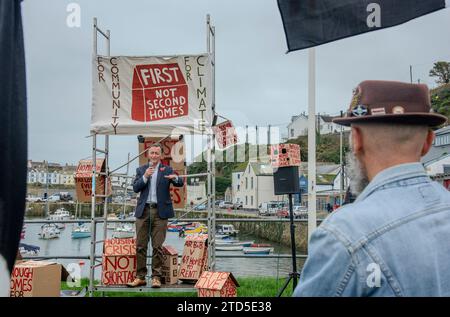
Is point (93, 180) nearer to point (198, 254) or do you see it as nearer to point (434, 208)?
point (198, 254)

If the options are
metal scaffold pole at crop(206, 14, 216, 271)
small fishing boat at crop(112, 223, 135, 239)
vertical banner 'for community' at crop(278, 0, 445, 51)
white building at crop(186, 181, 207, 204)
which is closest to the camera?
vertical banner 'for community' at crop(278, 0, 445, 51)

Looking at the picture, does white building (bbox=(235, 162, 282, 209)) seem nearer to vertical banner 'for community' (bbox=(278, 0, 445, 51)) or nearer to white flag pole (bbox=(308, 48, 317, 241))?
white flag pole (bbox=(308, 48, 317, 241))

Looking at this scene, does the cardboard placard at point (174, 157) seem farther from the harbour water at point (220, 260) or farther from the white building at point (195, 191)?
the harbour water at point (220, 260)

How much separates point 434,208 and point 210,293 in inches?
164

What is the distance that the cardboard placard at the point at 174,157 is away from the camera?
22.8ft

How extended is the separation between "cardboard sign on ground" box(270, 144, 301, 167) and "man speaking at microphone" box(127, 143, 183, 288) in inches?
48.7

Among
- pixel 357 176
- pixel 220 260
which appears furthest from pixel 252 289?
pixel 357 176

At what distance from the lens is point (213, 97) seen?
5961 millimetres

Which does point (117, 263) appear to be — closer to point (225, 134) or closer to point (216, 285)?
point (216, 285)

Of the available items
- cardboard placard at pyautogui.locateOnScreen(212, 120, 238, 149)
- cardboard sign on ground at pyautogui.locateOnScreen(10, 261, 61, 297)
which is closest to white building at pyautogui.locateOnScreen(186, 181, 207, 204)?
cardboard placard at pyautogui.locateOnScreen(212, 120, 238, 149)

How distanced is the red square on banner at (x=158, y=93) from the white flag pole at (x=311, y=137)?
1.65 metres

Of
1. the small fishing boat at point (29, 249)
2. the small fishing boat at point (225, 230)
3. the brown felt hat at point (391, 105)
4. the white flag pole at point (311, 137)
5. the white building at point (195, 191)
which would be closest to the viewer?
the brown felt hat at point (391, 105)

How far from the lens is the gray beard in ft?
4.62

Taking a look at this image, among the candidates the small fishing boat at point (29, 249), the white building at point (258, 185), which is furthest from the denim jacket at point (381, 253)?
the white building at point (258, 185)
